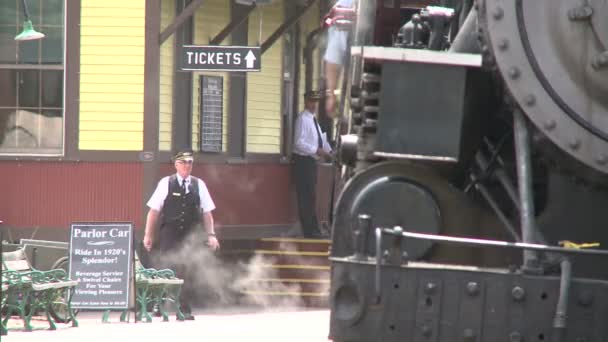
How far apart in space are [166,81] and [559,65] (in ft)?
39.9

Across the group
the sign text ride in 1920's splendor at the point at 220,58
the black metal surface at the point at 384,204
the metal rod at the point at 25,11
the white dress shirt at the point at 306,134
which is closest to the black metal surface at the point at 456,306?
the black metal surface at the point at 384,204

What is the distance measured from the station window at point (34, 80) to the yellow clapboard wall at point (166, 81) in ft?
3.58

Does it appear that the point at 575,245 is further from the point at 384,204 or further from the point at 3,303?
the point at 3,303

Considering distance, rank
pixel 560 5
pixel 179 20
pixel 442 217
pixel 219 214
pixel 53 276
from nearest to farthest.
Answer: pixel 560 5
pixel 442 217
pixel 53 276
pixel 179 20
pixel 219 214

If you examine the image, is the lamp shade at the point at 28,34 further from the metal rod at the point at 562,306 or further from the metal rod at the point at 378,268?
the metal rod at the point at 562,306

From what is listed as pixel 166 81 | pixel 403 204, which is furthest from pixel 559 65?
pixel 166 81

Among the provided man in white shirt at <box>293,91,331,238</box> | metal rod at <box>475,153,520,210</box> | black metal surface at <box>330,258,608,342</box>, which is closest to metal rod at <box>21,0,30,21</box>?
man in white shirt at <box>293,91,331,238</box>

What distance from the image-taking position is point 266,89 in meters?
19.3

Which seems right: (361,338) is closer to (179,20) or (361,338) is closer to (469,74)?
(469,74)

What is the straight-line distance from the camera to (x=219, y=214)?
60.4ft

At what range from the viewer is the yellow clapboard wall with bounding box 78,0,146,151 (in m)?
17.1

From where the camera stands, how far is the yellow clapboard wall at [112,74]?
17.1 meters

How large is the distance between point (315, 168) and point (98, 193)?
10.5 feet

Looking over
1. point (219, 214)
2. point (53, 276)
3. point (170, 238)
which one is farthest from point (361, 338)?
point (219, 214)
